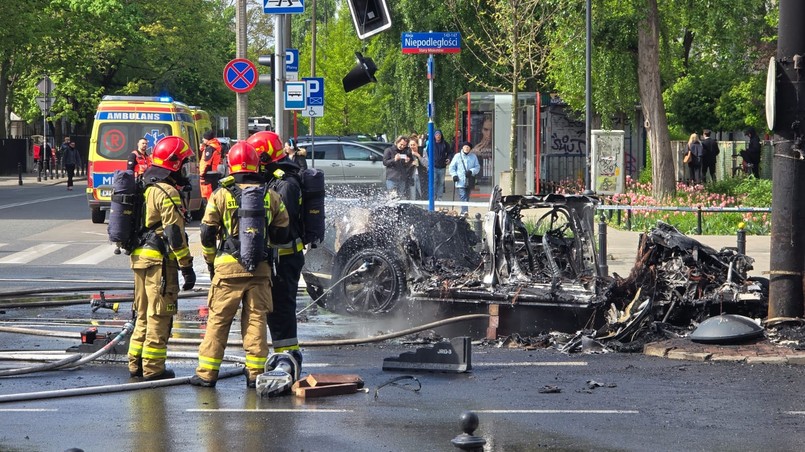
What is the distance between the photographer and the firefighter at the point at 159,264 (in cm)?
898

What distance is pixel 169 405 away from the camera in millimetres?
8188

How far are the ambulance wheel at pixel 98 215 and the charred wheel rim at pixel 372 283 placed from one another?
14.6m

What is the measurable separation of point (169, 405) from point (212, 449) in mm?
1385

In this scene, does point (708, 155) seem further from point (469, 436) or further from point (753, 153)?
point (469, 436)

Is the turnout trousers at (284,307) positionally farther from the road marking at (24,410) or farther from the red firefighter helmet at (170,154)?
the road marking at (24,410)

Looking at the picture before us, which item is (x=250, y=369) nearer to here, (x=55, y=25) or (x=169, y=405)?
(x=169, y=405)

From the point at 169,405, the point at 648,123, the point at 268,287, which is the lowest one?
the point at 169,405

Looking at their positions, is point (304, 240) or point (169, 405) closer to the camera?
point (169, 405)

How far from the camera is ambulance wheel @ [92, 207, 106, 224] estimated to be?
25.7m

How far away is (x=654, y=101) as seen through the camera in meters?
26.5

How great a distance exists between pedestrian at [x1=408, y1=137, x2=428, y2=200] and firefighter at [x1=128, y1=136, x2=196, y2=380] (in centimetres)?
1803

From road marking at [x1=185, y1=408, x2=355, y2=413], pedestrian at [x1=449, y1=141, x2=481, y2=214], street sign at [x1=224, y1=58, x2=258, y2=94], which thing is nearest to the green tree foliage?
pedestrian at [x1=449, y1=141, x2=481, y2=214]

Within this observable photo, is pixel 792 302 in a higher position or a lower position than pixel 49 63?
lower

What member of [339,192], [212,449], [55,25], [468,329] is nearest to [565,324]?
[468,329]
